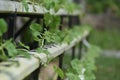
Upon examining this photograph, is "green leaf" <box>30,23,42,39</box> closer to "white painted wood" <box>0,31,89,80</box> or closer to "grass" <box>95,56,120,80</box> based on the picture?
"white painted wood" <box>0,31,89,80</box>

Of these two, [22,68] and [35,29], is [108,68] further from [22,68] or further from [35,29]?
[22,68]

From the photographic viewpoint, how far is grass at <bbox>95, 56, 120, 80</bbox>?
6.33 metres

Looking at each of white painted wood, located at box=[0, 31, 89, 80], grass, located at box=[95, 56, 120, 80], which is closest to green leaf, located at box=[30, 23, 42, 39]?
white painted wood, located at box=[0, 31, 89, 80]

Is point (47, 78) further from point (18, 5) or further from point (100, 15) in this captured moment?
point (100, 15)

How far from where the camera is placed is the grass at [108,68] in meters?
6.33

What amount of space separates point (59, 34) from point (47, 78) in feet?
1.47

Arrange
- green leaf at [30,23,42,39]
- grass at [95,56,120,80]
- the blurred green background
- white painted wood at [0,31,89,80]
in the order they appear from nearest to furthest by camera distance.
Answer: white painted wood at [0,31,89,80]
green leaf at [30,23,42,39]
grass at [95,56,120,80]
the blurred green background

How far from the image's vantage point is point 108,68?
7371mm

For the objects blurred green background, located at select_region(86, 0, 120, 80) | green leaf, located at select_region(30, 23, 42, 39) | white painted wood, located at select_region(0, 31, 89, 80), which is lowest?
blurred green background, located at select_region(86, 0, 120, 80)

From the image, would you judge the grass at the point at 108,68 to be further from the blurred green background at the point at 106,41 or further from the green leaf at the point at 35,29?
the green leaf at the point at 35,29

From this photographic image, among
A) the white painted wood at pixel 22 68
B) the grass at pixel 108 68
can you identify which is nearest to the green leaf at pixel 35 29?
the white painted wood at pixel 22 68

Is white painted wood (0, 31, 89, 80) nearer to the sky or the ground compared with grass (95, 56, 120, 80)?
nearer to the sky

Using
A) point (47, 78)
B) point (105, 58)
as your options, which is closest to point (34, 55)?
point (47, 78)

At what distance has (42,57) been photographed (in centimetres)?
239
